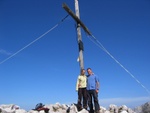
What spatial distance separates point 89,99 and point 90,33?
19.6 ft

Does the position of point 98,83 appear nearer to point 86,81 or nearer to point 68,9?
point 86,81

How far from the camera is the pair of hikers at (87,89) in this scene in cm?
1767

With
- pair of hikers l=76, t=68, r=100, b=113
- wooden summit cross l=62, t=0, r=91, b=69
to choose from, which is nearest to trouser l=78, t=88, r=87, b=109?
pair of hikers l=76, t=68, r=100, b=113

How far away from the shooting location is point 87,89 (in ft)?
58.7

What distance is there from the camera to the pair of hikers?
17.7 metres

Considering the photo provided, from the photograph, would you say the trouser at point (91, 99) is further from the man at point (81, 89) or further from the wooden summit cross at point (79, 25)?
the wooden summit cross at point (79, 25)

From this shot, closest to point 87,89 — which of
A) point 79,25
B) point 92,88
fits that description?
point 92,88

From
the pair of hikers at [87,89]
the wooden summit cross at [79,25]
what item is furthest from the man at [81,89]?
the wooden summit cross at [79,25]

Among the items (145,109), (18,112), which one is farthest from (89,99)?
(18,112)

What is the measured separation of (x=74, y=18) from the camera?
2059cm

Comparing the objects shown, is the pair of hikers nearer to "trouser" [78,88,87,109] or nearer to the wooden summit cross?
"trouser" [78,88,87,109]

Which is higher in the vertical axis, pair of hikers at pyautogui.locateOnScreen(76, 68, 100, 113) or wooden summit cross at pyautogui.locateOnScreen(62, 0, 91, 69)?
wooden summit cross at pyautogui.locateOnScreen(62, 0, 91, 69)

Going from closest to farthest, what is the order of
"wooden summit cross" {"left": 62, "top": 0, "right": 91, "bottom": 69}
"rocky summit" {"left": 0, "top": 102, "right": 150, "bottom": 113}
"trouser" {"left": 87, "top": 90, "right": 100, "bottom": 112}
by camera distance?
"rocky summit" {"left": 0, "top": 102, "right": 150, "bottom": 113}
"trouser" {"left": 87, "top": 90, "right": 100, "bottom": 112}
"wooden summit cross" {"left": 62, "top": 0, "right": 91, "bottom": 69}

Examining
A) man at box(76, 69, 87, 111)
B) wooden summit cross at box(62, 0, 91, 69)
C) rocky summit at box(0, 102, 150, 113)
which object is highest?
wooden summit cross at box(62, 0, 91, 69)
